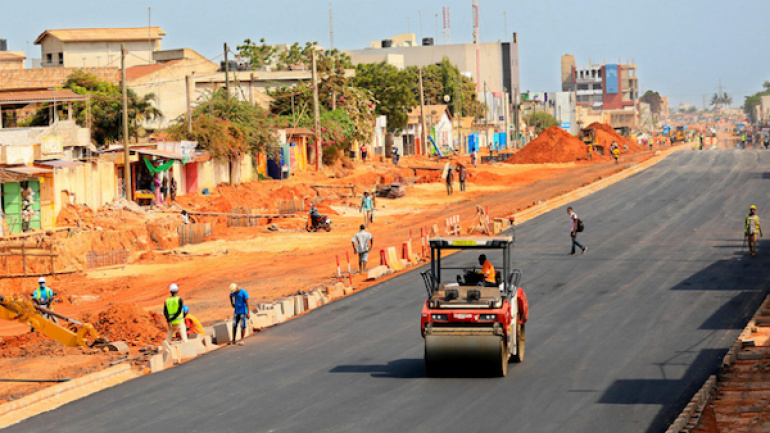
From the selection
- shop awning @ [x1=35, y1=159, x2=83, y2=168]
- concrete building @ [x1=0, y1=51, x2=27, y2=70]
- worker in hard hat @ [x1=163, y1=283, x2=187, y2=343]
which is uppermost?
concrete building @ [x1=0, y1=51, x2=27, y2=70]

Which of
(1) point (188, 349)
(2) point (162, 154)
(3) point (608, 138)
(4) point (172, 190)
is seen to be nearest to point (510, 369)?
(1) point (188, 349)

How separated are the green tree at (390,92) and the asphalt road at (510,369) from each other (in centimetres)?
6441

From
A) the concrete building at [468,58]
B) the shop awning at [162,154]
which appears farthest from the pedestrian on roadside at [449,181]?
the concrete building at [468,58]

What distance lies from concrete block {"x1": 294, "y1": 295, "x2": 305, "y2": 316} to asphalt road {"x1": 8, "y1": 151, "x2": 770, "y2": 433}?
18.0 inches

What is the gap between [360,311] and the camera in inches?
1025

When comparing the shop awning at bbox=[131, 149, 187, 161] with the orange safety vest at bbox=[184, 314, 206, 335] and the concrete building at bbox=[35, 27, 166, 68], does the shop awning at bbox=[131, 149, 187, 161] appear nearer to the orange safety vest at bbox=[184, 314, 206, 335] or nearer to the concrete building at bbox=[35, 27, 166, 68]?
the orange safety vest at bbox=[184, 314, 206, 335]

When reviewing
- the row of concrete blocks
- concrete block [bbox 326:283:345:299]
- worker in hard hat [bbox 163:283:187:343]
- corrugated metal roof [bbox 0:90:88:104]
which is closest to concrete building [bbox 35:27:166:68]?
corrugated metal roof [bbox 0:90:88:104]

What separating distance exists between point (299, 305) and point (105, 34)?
252 feet

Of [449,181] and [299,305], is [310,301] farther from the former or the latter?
[449,181]

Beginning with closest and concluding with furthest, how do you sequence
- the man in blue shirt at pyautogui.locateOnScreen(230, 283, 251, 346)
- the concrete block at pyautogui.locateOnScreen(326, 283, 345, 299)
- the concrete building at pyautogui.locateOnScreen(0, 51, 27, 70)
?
the man in blue shirt at pyautogui.locateOnScreen(230, 283, 251, 346) → the concrete block at pyautogui.locateOnScreen(326, 283, 345, 299) → the concrete building at pyautogui.locateOnScreen(0, 51, 27, 70)

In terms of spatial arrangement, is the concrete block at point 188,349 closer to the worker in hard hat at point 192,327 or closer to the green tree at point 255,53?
the worker in hard hat at point 192,327

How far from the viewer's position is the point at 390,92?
101 m

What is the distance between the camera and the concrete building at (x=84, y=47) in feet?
310

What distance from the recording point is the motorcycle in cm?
4688
